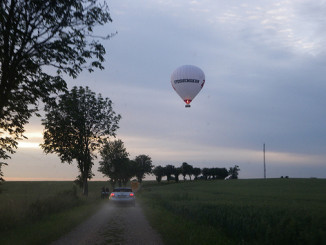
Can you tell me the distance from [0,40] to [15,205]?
8.37m

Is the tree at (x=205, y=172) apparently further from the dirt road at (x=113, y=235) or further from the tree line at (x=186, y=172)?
the dirt road at (x=113, y=235)

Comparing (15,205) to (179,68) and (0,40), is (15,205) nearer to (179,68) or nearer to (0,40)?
(0,40)

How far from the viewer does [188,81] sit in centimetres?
3444

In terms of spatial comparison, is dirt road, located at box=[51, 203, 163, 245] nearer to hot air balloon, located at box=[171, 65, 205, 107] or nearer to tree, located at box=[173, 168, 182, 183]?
hot air balloon, located at box=[171, 65, 205, 107]

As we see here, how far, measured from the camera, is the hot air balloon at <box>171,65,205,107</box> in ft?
113

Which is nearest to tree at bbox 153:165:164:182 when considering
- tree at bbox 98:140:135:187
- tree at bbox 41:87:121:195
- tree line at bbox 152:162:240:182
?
tree line at bbox 152:162:240:182

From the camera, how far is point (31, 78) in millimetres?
13211

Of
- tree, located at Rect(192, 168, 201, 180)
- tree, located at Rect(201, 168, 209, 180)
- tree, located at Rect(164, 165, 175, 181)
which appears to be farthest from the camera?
tree, located at Rect(192, 168, 201, 180)

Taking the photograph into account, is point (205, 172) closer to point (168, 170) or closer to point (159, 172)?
point (168, 170)

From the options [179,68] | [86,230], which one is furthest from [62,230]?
[179,68]

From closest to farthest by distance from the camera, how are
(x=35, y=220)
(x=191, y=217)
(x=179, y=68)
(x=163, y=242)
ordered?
(x=163, y=242) → (x=35, y=220) → (x=191, y=217) → (x=179, y=68)

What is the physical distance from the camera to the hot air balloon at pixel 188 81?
3444cm

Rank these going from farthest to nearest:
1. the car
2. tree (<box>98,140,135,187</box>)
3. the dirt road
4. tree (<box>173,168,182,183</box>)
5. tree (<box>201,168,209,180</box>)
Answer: tree (<box>201,168,209,180</box>) < tree (<box>173,168,182,183</box>) < tree (<box>98,140,135,187</box>) < the car < the dirt road

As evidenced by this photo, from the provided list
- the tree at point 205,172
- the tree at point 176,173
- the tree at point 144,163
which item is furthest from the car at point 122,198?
the tree at point 205,172
